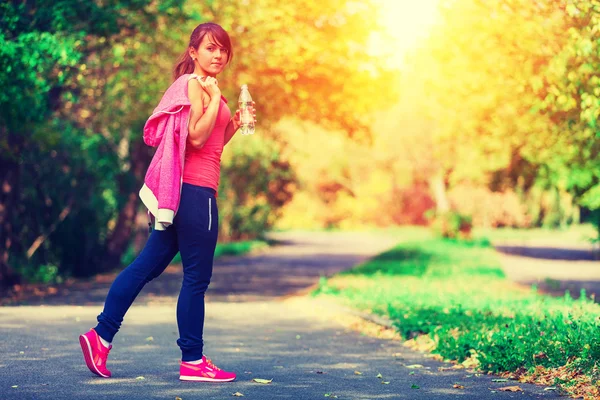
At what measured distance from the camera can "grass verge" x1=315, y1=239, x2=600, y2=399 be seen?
6305mm

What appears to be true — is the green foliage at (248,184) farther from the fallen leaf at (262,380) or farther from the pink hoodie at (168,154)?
the pink hoodie at (168,154)

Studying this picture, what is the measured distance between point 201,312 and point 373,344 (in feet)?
10.2

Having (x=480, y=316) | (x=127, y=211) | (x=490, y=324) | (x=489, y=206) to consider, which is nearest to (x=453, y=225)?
(x=127, y=211)

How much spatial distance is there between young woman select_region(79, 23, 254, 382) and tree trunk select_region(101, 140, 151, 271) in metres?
15.2

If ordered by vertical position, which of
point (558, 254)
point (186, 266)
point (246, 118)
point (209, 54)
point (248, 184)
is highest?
point (248, 184)

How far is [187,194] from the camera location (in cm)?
575

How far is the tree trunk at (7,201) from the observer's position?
15.1m

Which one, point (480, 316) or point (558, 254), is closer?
point (480, 316)

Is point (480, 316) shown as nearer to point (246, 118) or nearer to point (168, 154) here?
point (246, 118)

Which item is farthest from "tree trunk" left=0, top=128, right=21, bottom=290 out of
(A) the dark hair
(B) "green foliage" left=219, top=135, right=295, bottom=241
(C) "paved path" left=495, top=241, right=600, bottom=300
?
(B) "green foliage" left=219, top=135, right=295, bottom=241

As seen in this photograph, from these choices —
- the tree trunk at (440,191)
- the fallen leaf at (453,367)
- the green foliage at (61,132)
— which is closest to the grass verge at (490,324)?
the fallen leaf at (453,367)

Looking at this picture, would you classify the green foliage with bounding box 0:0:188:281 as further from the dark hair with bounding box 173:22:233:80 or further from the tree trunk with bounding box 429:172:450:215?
the tree trunk with bounding box 429:172:450:215

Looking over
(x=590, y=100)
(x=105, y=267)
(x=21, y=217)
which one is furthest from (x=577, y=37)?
A: (x=105, y=267)

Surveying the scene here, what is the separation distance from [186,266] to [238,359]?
1.71 meters
